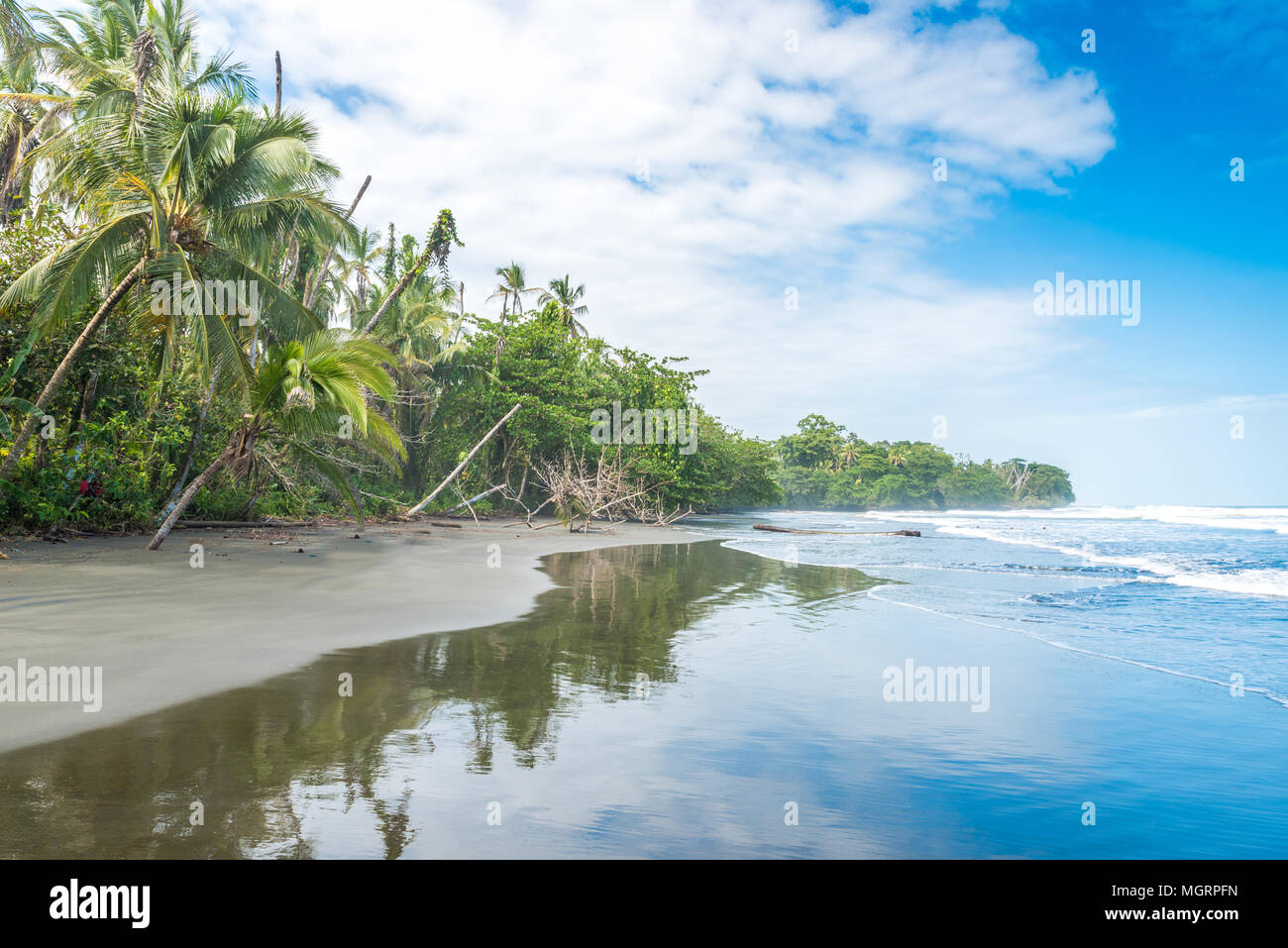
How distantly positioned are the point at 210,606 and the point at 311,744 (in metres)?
5.19

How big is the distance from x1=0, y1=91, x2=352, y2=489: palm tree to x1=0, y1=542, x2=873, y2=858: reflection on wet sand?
9.96 meters

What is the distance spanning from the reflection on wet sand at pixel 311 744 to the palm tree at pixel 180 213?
32.7 feet

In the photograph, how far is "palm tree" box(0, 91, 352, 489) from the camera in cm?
1255

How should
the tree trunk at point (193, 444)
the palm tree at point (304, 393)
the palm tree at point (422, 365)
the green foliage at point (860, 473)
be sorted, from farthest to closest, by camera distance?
the green foliage at point (860, 473), the palm tree at point (422, 365), the tree trunk at point (193, 444), the palm tree at point (304, 393)

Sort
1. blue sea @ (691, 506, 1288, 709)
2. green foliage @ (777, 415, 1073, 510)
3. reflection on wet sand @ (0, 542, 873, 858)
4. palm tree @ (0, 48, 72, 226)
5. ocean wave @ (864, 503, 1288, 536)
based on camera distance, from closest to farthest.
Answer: reflection on wet sand @ (0, 542, 873, 858)
blue sea @ (691, 506, 1288, 709)
palm tree @ (0, 48, 72, 226)
ocean wave @ (864, 503, 1288, 536)
green foliage @ (777, 415, 1073, 510)

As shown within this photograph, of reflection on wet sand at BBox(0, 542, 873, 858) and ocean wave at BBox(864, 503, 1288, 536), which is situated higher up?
reflection on wet sand at BBox(0, 542, 873, 858)

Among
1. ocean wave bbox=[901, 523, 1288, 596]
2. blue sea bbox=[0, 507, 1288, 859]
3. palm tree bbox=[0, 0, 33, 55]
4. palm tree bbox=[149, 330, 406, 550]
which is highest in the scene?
palm tree bbox=[0, 0, 33, 55]

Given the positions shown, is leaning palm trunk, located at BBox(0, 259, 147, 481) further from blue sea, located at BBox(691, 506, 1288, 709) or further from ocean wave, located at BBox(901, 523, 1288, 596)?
ocean wave, located at BBox(901, 523, 1288, 596)

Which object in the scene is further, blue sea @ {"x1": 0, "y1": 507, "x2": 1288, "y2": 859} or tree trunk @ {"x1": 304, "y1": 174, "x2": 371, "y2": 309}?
tree trunk @ {"x1": 304, "y1": 174, "x2": 371, "y2": 309}

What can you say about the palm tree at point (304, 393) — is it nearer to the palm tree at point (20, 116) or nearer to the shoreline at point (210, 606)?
the shoreline at point (210, 606)

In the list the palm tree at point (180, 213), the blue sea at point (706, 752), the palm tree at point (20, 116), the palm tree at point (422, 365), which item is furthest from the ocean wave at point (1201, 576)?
the palm tree at point (20, 116)

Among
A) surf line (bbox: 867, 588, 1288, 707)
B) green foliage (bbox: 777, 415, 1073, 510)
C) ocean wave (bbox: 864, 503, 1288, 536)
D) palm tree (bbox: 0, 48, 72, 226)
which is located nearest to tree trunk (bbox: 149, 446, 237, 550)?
palm tree (bbox: 0, 48, 72, 226)

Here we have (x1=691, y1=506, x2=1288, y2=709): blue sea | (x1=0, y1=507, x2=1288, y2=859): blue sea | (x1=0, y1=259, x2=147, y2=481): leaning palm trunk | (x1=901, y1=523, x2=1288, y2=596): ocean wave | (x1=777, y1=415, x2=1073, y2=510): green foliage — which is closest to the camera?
(x1=0, y1=507, x2=1288, y2=859): blue sea

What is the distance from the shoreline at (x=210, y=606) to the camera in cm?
582
